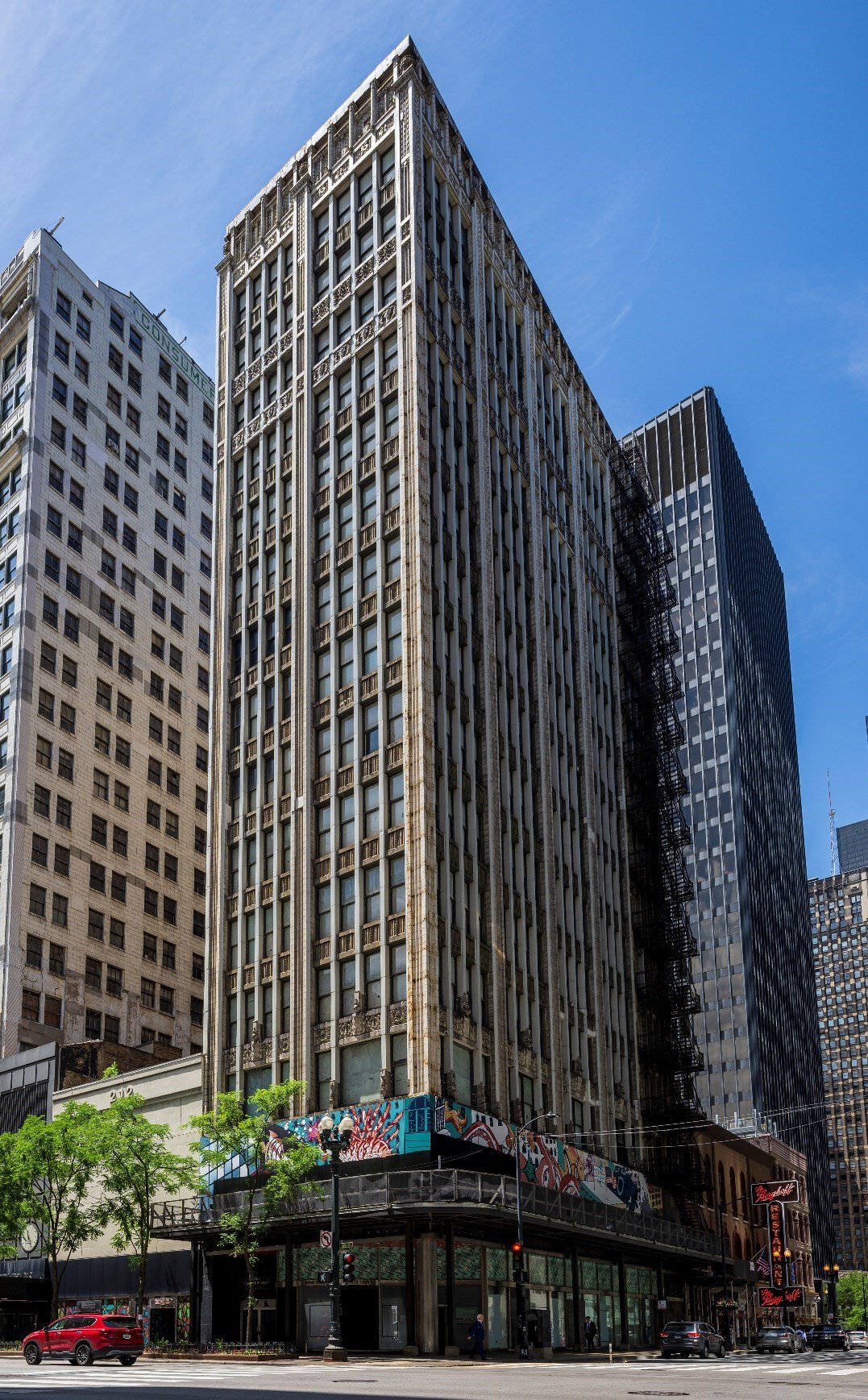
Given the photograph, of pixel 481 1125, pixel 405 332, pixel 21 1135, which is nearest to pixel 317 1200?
pixel 481 1125

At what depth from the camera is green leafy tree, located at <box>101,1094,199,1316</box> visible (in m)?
51.6

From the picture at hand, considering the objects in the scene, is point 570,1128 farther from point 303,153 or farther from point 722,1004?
point 722,1004

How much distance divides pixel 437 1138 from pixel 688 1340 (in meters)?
14.6

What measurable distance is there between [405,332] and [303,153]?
681 inches

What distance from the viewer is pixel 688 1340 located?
175 ft

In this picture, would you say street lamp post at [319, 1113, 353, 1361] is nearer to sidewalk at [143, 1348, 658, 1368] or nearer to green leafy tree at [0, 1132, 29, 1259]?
sidewalk at [143, 1348, 658, 1368]

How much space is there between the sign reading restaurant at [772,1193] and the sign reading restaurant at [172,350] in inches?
3009

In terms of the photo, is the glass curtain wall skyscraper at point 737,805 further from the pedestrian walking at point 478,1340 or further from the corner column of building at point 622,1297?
the pedestrian walking at point 478,1340

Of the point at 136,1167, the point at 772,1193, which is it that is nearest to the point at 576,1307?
the point at 136,1167

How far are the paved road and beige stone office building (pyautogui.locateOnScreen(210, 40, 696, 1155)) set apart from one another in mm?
14785

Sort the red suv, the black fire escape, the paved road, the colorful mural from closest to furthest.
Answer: the paved road → the red suv → the colorful mural → the black fire escape

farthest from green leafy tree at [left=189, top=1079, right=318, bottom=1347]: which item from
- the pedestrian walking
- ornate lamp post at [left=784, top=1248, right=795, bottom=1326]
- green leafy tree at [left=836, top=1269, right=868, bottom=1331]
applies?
green leafy tree at [left=836, top=1269, right=868, bottom=1331]

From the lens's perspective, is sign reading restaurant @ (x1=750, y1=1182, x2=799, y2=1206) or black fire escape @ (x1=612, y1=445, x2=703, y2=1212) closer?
black fire escape @ (x1=612, y1=445, x2=703, y2=1212)

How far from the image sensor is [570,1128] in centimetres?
6306
